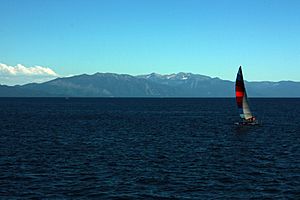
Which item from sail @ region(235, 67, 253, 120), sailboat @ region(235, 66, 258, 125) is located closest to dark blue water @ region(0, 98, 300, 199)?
sail @ region(235, 67, 253, 120)

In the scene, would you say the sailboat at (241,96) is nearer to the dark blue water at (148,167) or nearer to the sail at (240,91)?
the sail at (240,91)

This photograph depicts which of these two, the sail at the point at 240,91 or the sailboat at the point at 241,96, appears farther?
the sailboat at the point at 241,96

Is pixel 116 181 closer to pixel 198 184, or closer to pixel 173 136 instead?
pixel 198 184

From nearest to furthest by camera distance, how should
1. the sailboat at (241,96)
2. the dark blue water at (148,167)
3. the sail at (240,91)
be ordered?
the dark blue water at (148,167) < the sail at (240,91) < the sailboat at (241,96)

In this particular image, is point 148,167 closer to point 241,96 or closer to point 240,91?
point 240,91

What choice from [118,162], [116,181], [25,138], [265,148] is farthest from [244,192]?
[25,138]

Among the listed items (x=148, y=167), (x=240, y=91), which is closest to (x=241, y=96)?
(x=240, y=91)

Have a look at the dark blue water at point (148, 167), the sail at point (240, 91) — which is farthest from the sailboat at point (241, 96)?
the dark blue water at point (148, 167)

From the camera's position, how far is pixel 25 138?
9469 cm

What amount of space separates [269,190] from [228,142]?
42745 mm

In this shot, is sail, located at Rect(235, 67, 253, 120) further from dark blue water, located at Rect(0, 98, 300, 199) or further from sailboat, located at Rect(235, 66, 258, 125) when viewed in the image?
dark blue water, located at Rect(0, 98, 300, 199)

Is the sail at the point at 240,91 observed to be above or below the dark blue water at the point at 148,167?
above

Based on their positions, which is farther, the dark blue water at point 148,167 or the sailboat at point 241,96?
the sailboat at point 241,96

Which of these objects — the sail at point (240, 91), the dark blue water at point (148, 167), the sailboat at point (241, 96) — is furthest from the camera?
the sailboat at point (241, 96)
